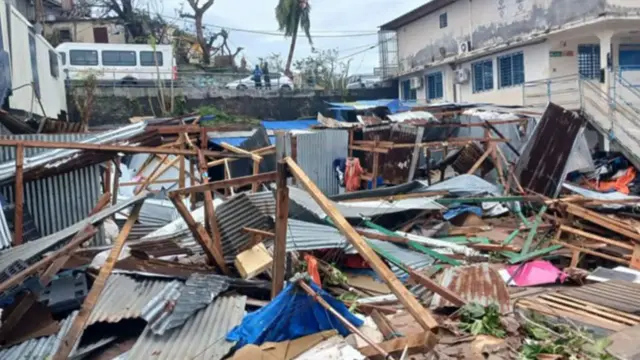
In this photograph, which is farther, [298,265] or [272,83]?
[272,83]

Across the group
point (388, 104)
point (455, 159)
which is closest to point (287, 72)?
point (388, 104)

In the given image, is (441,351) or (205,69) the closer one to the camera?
(441,351)

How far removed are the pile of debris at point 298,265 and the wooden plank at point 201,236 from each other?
0.06 feet

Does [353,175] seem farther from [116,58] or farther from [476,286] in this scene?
[116,58]

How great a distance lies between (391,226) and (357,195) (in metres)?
1.53

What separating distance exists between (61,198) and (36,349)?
3.40m

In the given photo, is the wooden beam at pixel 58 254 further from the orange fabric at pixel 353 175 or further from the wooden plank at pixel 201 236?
the orange fabric at pixel 353 175

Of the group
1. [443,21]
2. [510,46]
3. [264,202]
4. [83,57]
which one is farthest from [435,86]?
[264,202]

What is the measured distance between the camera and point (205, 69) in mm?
31000

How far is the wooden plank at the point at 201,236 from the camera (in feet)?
17.5

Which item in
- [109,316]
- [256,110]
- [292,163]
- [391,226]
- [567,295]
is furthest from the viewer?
Answer: [256,110]

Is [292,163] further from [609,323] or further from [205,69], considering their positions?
[205,69]

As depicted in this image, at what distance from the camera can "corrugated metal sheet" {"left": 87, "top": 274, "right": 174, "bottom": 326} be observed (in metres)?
4.73

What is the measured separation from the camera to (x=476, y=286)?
18.9ft
